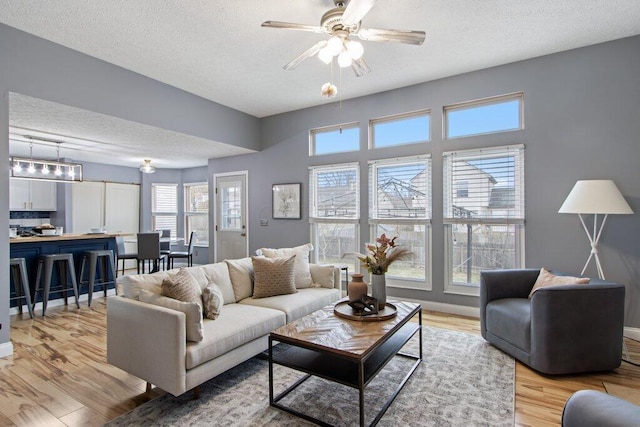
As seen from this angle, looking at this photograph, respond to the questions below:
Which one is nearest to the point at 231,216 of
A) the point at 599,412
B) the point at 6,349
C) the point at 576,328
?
the point at 6,349

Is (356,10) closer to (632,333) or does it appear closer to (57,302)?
(632,333)

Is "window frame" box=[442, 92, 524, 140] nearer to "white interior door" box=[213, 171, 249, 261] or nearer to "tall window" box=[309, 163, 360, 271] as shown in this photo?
"tall window" box=[309, 163, 360, 271]

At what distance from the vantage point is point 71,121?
12.8ft

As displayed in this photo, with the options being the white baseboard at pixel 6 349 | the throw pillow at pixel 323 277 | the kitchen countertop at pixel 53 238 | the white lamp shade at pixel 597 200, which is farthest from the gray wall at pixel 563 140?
the kitchen countertop at pixel 53 238

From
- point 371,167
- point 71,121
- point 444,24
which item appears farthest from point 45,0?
point 371,167

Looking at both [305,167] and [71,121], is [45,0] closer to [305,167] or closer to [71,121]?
[71,121]

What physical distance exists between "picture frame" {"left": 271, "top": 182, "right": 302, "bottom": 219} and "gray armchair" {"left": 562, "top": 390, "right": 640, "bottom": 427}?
14.3 ft

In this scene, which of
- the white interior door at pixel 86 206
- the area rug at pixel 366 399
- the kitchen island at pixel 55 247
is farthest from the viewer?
the white interior door at pixel 86 206

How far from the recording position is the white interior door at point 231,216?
20.1 ft

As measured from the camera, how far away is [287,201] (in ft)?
18.1

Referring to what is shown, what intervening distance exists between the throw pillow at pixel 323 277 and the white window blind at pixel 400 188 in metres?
1.29

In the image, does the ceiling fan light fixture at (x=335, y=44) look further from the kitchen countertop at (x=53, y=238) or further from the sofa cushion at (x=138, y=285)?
the kitchen countertop at (x=53, y=238)

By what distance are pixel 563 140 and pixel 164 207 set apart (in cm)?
827

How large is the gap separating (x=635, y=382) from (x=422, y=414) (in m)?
1.78
